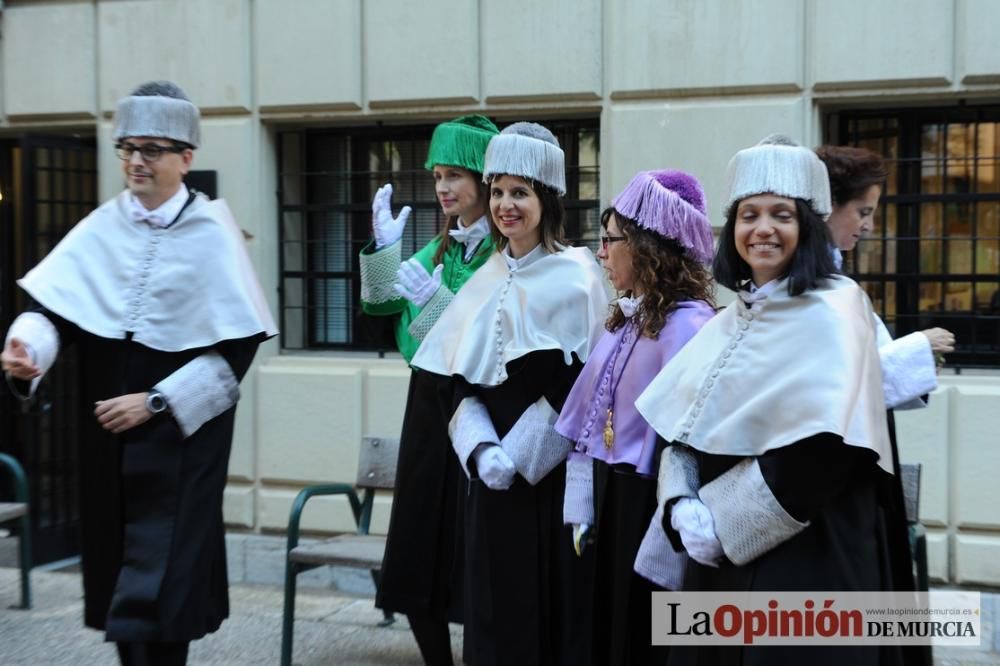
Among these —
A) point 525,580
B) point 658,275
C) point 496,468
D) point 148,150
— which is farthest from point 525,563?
point 148,150

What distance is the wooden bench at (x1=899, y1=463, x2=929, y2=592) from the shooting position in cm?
404

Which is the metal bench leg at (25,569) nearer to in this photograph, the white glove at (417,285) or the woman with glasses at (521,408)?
the white glove at (417,285)

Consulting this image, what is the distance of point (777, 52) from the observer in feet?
18.6

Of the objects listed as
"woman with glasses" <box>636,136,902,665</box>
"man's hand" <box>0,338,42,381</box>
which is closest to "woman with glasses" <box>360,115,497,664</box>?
"man's hand" <box>0,338,42,381</box>

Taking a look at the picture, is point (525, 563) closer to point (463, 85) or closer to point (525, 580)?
point (525, 580)

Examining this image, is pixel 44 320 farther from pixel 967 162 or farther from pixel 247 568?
pixel 967 162

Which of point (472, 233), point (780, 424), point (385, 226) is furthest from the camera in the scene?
point (385, 226)

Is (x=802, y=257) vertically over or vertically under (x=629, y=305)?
over

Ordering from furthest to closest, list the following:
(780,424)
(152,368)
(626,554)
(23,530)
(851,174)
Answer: (23,530) < (152,368) < (851,174) < (626,554) < (780,424)

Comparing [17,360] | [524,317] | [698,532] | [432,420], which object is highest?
[524,317]

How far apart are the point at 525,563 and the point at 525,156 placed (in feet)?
4.13

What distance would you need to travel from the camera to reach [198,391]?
3859 millimetres

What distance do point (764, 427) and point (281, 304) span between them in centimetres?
446

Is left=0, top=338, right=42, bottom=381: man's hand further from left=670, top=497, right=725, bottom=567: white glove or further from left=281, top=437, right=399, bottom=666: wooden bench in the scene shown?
left=670, top=497, right=725, bottom=567: white glove
